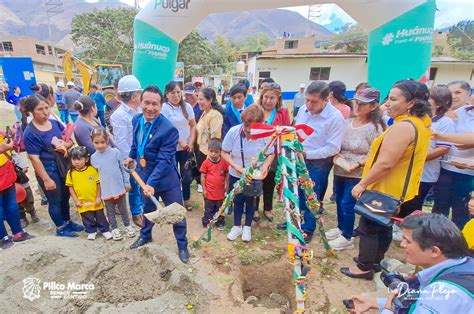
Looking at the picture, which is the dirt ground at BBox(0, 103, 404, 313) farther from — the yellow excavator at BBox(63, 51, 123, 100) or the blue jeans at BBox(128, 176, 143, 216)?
the yellow excavator at BBox(63, 51, 123, 100)

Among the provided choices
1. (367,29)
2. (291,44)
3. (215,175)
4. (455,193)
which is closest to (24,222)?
(215,175)

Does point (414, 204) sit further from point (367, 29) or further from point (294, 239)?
point (367, 29)

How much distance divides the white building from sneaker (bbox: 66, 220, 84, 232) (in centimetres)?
1543

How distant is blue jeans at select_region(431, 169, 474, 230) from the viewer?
9.38ft

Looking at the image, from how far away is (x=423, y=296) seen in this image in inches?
50.1

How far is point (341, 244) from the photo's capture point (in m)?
3.24

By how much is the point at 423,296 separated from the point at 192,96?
4365 mm

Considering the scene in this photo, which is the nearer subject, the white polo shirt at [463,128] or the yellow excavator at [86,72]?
the white polo shirt at [463,128]

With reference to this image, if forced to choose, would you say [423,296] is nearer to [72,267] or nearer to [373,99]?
[373,99]

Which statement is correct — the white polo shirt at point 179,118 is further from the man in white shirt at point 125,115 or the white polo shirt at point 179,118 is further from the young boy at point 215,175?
the young boy at point 215,175

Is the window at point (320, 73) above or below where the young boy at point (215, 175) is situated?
above

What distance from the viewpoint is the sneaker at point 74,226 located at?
3.52m

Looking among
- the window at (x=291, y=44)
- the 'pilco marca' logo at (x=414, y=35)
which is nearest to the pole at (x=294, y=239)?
the 'pilco marca' logo at (x=414, y=35)
